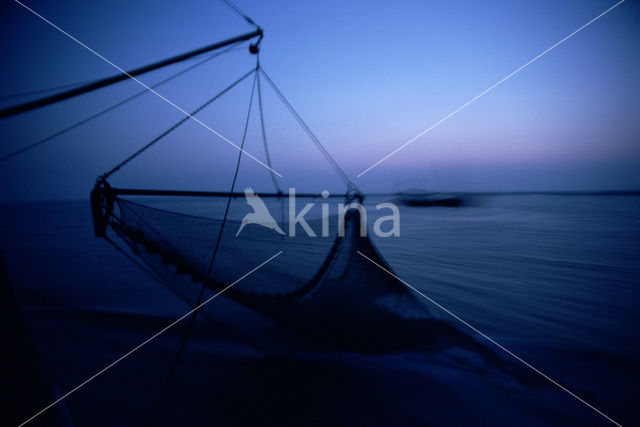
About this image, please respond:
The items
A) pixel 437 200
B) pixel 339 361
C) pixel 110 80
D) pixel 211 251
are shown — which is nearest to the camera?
pixel 110 80

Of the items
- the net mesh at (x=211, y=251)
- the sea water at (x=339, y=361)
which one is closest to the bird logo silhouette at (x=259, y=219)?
the net mesh at (x=211, y=251)

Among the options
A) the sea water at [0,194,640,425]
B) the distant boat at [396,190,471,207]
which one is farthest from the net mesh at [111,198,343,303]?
the distant boat at [396,190,471,207]

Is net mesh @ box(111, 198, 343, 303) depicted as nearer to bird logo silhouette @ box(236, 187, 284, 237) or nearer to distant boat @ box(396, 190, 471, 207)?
bird logo silhouette @ box(236, 187, 284, 237)

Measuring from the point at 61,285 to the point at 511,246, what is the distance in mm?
16143

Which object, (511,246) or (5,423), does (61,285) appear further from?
(511,246)

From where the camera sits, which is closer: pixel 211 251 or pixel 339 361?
pixel 339 361

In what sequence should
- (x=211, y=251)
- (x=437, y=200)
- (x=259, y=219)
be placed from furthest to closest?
(x=437, y=200), (x=259, y=219), (x=211, y=251)

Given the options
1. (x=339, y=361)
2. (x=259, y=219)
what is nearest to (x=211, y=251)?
(x=339, y=361)

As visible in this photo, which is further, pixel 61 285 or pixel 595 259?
pixel 595 259

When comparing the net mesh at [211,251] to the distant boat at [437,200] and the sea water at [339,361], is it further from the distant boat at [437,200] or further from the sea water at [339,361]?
the distant boat at [437,200]

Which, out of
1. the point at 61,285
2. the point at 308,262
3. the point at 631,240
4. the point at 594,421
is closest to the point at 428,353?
the point at 594,421

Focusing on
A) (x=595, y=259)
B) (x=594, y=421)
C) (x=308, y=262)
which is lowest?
(x=594, y=421)

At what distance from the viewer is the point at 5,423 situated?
126cm

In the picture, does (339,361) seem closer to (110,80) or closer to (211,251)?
(211,251)
